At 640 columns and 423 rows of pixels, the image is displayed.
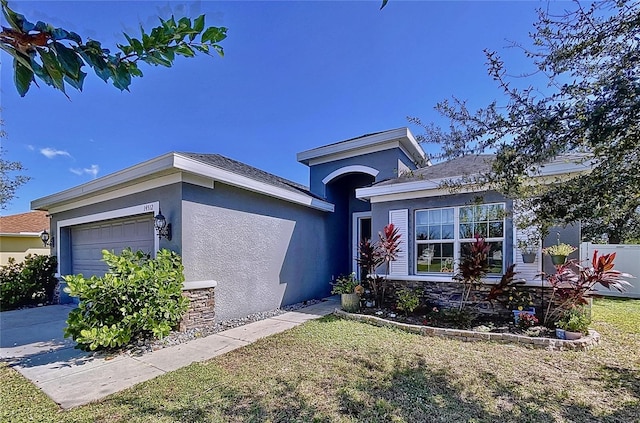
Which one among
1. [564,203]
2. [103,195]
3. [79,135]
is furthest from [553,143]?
[79,135]

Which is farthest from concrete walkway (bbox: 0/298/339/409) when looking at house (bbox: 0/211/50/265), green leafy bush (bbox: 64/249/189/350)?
house (bbox: 0/211/50/265)

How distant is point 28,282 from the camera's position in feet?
33.8

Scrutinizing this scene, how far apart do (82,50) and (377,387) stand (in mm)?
4429

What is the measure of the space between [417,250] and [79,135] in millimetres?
14031

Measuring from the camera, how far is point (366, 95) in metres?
11.3

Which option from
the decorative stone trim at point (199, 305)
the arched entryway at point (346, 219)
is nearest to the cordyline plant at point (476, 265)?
the arched entryway at point (346, 219)

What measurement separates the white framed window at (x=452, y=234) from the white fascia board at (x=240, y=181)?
3.44 m

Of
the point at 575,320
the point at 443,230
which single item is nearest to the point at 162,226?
the point at 443,230

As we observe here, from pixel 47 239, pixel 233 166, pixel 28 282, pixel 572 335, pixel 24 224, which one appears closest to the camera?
pixel 572 335

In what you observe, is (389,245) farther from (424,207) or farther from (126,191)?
(126,191)

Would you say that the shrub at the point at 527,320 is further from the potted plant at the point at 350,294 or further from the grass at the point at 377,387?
the potted plant at the point at 350,294

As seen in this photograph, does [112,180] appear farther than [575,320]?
Yes

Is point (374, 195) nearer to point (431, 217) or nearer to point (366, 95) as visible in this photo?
point (431, 217)

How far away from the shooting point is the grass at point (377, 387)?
135 inches
